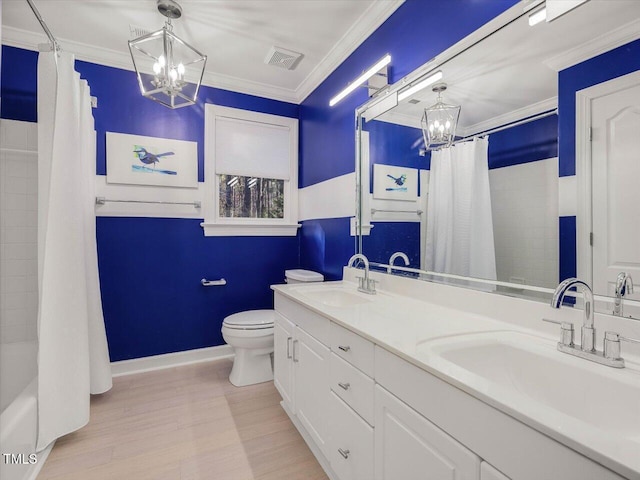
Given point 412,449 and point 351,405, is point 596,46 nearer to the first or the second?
point 412,449

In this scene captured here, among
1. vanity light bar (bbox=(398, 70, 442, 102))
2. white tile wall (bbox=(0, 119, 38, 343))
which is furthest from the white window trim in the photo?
vanity light bar (bbox=(398, 70, 442, 102))

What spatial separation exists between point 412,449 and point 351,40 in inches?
93.0

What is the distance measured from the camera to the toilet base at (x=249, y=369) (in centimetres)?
239

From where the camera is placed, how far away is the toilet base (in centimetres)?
239

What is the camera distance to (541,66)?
1134 millimetres

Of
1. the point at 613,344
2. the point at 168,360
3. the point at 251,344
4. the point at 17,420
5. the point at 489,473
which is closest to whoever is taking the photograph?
the point at 489,473

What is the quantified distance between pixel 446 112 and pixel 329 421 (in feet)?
5.01

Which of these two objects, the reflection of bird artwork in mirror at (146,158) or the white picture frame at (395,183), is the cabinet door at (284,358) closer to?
the white picture frame at (395,183)

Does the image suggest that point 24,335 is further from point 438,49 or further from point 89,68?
point 438,49

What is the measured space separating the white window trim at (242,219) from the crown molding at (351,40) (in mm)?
480

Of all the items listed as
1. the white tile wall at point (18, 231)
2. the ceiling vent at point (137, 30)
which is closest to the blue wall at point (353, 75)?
the ceiling vent at point (137, 30)

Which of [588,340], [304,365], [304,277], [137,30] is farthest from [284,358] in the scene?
[137,30]

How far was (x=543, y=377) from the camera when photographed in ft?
2.98

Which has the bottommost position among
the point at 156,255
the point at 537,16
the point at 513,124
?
the point at 156,255
